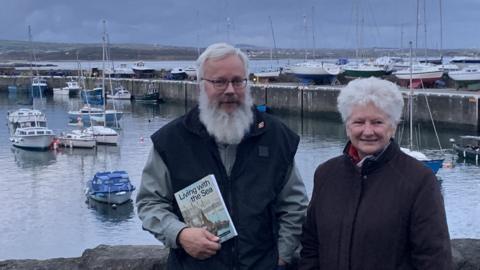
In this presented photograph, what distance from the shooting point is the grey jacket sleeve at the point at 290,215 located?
10.1ft

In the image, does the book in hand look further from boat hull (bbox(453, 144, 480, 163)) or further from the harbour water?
boat hull (bbox(453, 144, 480, 163))

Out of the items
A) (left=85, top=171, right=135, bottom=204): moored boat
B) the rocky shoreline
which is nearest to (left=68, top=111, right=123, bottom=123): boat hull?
(left=85, top=171, right=135, bottom=204): moored boat

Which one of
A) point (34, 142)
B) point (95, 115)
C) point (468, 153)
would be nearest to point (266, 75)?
point (95, 115)

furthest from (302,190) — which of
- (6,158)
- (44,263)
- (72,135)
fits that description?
(72,135)

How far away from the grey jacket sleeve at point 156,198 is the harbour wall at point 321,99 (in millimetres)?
21370

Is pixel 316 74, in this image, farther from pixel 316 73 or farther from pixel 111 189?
pixel 111 189

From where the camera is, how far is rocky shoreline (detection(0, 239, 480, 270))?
4.02 metres

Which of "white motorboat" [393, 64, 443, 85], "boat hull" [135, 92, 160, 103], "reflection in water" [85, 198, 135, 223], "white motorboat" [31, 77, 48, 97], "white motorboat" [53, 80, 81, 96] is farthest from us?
"white motorboat" [53, 80, 81, 96]

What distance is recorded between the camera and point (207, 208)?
2.97 m

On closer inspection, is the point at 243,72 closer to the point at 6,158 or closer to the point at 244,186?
the point at 244,186

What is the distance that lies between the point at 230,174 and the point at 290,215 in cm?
32

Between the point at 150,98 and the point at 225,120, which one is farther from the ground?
the point at 225,120

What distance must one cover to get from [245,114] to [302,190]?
0.40 meters

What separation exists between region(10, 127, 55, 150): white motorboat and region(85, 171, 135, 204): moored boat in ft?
49.6
